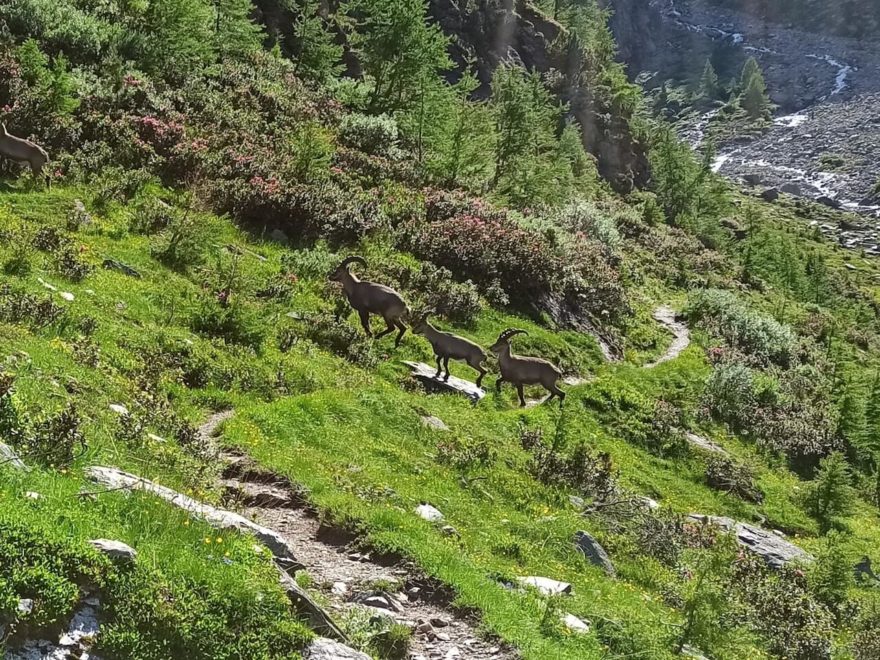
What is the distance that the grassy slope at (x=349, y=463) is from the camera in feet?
21.5

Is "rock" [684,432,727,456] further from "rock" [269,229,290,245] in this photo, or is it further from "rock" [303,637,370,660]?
"rock" [303,637,370,660]

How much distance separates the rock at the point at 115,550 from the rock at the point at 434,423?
30.9 feet

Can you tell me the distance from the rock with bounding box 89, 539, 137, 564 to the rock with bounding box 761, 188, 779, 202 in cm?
16651

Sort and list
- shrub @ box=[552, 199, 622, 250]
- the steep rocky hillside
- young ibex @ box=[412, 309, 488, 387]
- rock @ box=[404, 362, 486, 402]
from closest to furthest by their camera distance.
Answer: the steep rocky hillside
rock @ box=[404, 362, 486, 402]
young ibex @ box=[412, 309, 488, 387]
shrub @ box=[552, 199, 622, 250]

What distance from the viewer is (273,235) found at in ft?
76.2

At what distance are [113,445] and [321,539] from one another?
2.69 metres

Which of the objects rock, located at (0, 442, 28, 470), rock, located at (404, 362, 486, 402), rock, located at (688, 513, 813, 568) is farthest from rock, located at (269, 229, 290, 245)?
rock, located at (0, 442, 28, 470)

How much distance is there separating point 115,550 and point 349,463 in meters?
6.25

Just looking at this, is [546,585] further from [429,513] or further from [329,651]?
[329,651]

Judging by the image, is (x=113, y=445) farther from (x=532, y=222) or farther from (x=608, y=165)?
(x=608, y=165)

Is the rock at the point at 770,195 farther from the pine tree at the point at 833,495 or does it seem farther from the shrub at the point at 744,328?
the pine tree at the point at 833,495

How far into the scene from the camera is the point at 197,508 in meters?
7.10

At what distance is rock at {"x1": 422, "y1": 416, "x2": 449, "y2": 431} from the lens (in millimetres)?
14896

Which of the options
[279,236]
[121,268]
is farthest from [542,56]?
[121,268]
